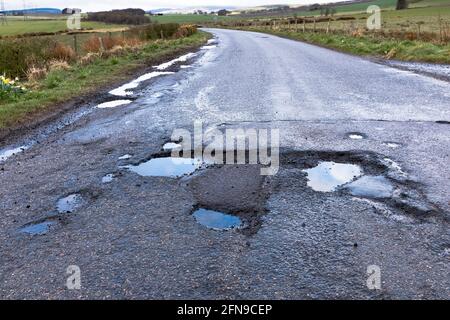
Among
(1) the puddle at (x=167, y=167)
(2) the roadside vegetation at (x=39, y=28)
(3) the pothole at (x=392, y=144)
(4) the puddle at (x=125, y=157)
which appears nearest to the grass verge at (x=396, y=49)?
(3) the pothole at (x=392, y=144)

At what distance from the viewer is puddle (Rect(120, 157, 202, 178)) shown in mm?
5832

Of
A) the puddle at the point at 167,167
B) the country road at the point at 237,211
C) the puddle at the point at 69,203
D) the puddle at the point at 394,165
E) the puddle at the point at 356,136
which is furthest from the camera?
the puddle at the point at 356,136

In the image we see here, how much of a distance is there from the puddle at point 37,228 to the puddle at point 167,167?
1574 mm

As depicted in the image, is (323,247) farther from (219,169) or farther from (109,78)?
(109,78)

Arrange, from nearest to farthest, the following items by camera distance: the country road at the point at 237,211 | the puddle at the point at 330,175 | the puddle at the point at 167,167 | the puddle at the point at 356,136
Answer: the country road at the point at 237,211 < the puddle at the point at 330,175 < the puddle at the point at 167,167 < the puddle at the point at 356,136

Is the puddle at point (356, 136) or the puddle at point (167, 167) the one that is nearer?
the puddle at point (167, 167)

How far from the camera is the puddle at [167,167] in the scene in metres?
5.83

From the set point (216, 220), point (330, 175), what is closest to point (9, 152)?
point (216, 220)

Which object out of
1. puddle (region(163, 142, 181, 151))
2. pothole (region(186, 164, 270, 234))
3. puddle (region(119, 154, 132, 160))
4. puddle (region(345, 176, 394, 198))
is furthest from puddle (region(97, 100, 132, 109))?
puddle (region(345, 176, 394, 198))

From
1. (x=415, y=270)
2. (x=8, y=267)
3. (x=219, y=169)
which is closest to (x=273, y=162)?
(x=219, y=169)

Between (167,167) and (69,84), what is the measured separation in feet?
26.7

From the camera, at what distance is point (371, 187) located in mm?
5168

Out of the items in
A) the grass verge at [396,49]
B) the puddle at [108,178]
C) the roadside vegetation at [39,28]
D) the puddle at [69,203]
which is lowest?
the puddle at [69,203]

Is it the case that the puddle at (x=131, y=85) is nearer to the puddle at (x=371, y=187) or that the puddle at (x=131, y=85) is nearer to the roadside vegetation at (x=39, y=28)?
the puddle at (x=371, y=187)
